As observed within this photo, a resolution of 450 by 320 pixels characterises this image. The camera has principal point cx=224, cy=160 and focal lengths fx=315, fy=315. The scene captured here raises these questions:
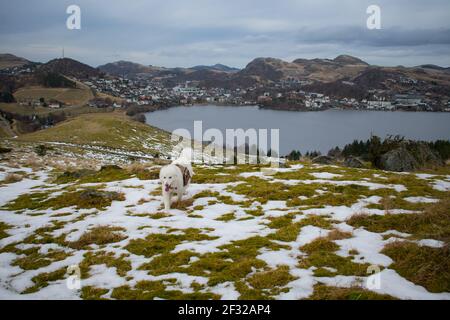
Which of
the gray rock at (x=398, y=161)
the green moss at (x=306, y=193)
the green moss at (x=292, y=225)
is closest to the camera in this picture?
the green moss at (x=292, y=225)

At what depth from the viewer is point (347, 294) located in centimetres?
579

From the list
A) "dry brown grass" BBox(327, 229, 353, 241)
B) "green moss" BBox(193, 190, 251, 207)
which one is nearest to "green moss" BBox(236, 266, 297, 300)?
"dry brown grass" BBox(327, 229, 353, 241)

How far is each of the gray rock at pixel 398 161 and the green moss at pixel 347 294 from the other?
16.4 meters

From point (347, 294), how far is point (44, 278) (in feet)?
21.7

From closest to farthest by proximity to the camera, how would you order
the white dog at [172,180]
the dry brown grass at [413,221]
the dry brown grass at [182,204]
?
the dry brown grass at [413,221] → the white dog at [172,180] → the dry brown grass at [182,204]

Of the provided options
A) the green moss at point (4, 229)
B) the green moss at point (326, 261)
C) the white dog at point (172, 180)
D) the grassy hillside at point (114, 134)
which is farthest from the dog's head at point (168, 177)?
the grassy hillside at point (114, 134)

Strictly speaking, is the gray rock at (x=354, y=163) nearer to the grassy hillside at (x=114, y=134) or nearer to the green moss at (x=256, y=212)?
the green moss at (x=256, y=212)

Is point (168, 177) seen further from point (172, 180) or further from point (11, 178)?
point (11, 178)

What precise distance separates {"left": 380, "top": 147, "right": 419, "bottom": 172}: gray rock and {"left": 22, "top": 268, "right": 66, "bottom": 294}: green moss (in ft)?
63.4

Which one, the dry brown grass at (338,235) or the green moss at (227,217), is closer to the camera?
the dry brown grass at (338,235)

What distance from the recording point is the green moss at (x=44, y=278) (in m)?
6.91

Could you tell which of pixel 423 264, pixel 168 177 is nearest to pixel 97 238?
pixel 168 177

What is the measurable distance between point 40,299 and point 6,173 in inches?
715

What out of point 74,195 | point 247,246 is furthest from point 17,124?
point 247,246
